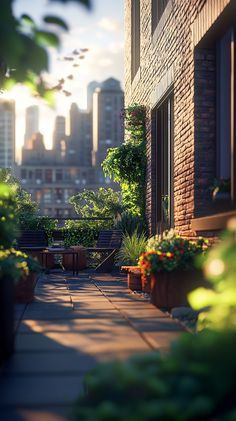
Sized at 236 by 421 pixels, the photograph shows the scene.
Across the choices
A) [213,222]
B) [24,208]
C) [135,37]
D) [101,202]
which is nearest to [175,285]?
[213,222]

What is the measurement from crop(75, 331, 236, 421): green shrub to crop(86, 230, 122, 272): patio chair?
434 inches

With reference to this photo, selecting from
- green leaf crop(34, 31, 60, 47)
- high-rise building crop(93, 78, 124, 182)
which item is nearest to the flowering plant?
green leaf crop(34, 31, 60, 47)

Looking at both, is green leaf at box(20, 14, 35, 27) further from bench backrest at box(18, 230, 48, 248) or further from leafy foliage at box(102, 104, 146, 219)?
bench backrest at box(18, 230, 48, 248)

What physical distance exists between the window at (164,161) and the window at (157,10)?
1.57m

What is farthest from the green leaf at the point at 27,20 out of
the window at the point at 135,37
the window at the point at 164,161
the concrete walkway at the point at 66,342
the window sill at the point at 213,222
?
the window at the point at 135,37

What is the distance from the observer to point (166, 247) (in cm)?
739

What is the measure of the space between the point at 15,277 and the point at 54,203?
156249 millimetres

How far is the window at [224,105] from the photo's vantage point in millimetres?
7410

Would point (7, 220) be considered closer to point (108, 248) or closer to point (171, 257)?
point (171, 257)

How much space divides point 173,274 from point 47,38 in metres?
4.57

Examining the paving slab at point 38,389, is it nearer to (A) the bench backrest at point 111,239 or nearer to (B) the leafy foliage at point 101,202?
(A) the bench backrest at point 111,239

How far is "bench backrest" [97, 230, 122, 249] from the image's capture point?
13.6 metres

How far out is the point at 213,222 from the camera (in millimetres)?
6500

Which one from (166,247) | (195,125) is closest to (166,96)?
(195,125)
